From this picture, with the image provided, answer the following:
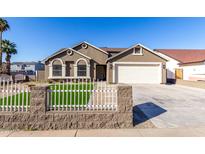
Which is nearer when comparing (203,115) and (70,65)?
(203,115)

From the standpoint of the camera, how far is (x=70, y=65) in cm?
2397

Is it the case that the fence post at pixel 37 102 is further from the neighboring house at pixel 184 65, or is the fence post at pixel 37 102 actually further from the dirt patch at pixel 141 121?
the neighboring house at pixel 184 65

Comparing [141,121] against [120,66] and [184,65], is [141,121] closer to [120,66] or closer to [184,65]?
[120,66]

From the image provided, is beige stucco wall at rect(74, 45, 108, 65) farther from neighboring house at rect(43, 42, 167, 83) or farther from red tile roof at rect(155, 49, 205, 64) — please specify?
red tile roof at rect(155, 49, 205, 64)

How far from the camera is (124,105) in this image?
225 inches

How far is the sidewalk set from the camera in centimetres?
504

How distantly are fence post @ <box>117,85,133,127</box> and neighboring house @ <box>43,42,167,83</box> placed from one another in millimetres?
16462

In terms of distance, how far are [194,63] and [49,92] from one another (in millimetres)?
23236

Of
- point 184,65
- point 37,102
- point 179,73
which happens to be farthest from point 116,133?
point 179,73

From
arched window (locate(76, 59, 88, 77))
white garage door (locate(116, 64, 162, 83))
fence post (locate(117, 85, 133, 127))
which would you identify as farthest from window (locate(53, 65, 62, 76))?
fence post (locate(117, 85, 133, 127))

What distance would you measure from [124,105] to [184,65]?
24308 millimetres

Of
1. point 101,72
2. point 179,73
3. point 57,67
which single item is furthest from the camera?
point 179,73
